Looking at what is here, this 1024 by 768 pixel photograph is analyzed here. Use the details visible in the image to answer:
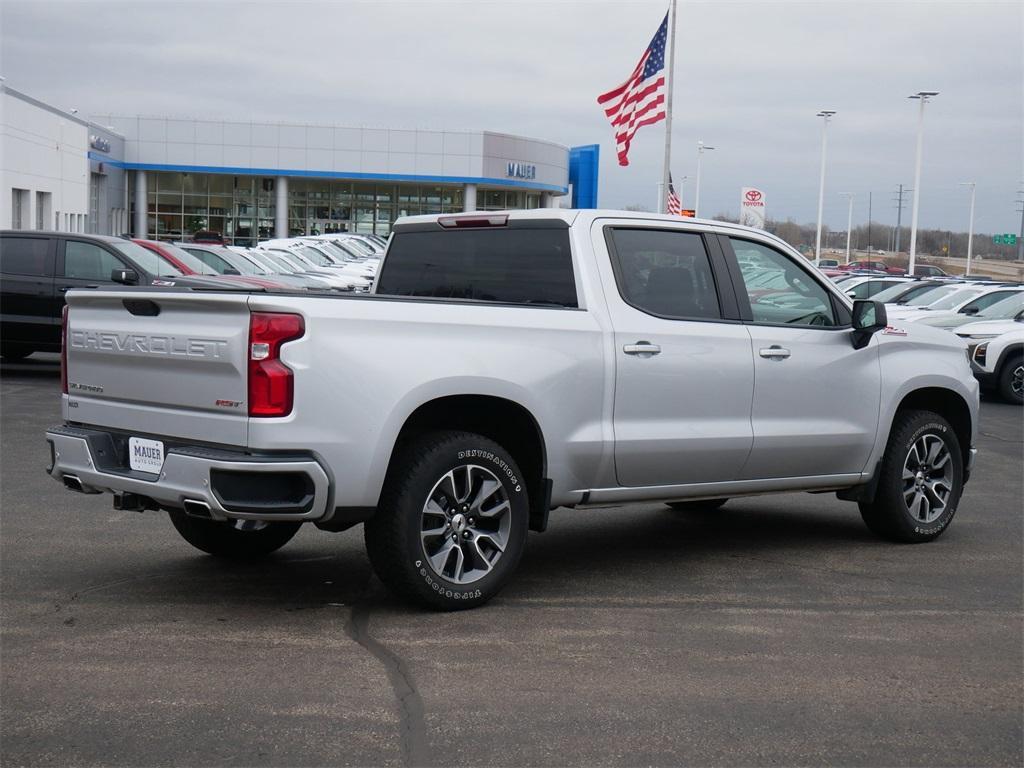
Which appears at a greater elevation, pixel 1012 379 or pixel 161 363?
pixel 161 363

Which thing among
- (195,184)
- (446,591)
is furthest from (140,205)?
(446,591)

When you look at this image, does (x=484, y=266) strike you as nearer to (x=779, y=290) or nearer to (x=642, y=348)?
(x=642, y=348)

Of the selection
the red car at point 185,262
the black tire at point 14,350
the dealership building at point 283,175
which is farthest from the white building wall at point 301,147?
the black tire at point 14,350

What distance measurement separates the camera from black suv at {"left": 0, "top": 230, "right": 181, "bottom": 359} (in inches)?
637

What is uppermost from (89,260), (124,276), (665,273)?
(665,273)

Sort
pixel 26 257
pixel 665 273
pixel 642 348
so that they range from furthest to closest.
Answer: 1. pixel 26 257
2. pixel 665 273
3. pixel 642 348

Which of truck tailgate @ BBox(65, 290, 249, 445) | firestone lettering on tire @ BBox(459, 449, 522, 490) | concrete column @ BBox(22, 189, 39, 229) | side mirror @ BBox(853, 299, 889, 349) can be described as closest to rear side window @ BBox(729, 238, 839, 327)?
side mirror @ BBox(853, 299, 889, 349)

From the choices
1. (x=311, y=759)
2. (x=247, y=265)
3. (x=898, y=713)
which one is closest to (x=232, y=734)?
(x=311, y=759)

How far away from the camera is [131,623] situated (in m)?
5.73

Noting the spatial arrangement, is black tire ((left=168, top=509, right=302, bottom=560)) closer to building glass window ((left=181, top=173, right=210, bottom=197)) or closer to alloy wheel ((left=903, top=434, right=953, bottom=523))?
alloy wheel ((left=903, top=434, right=953, bottom=523))

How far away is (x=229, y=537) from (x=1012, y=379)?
14664 millimetres

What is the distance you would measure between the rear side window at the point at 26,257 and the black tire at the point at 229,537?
1036 cm

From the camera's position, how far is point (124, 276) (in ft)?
49.5

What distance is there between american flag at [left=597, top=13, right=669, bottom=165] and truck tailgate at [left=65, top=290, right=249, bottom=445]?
22.8 metres
